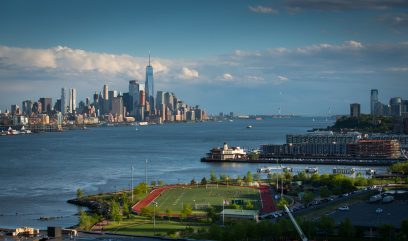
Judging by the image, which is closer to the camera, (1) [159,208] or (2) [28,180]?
(1) [159,208]

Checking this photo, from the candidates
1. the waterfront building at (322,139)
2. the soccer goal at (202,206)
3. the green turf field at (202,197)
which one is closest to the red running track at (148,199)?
the green turf field at (202,197)

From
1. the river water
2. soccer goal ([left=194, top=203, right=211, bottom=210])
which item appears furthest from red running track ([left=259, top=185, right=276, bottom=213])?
the river water

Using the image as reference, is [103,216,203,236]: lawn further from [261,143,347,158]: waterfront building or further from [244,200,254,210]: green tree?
[261,143,347,158]: waterfront building

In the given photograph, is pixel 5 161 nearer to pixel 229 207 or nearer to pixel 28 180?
pixel 28 180

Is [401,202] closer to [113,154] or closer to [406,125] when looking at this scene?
[113,154]

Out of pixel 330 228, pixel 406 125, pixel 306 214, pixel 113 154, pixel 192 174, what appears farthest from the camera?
pixel 406 125

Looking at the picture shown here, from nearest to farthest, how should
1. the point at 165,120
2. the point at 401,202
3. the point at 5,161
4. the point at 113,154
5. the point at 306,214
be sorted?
the point at 306,214 < the point at 401,202 < the point at 5,161 < the point at 113,154 < the point at 165,120

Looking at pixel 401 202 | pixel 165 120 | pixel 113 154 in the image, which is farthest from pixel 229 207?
pixel 165 120
